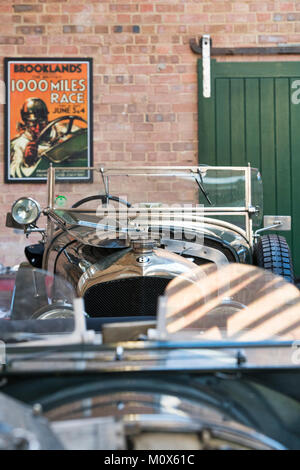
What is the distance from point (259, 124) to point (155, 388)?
472cm

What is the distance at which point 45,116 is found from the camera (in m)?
5.34

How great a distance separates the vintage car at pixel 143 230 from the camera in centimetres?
255

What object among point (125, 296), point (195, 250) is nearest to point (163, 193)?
point (195, 250)

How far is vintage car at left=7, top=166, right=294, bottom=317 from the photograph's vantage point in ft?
8.36

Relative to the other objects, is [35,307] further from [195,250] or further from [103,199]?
[103,199]

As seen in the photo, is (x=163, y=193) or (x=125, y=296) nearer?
(x=125, y=296)

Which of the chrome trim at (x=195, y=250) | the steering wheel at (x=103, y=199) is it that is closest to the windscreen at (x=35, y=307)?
the chrome trim at (x=195, y=250)

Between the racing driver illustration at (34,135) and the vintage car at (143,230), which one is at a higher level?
the racing driver illustration at (34,135)

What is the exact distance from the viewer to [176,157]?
5391 mm

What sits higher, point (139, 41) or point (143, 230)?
point (139, 41)

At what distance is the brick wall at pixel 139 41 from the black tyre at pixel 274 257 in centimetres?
239

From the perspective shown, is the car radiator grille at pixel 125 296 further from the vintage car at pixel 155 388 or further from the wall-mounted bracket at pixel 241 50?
the wall-mounted bracket at pixel 241 50

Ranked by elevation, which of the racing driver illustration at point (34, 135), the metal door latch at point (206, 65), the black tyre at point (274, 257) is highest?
the metal door latch at point (206, 65)

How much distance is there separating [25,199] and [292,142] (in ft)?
9.97
